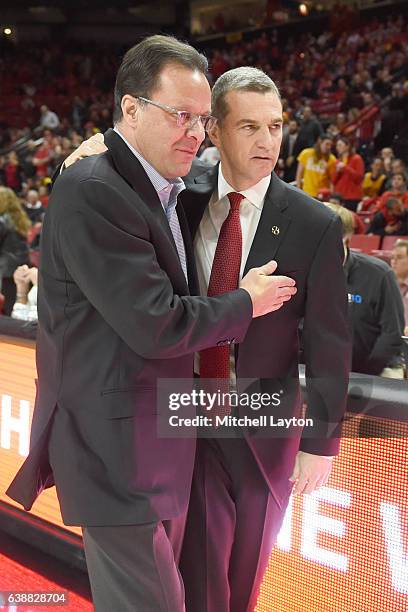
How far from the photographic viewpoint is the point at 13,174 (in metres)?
14.4

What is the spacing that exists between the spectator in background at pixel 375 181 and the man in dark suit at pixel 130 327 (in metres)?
8.44

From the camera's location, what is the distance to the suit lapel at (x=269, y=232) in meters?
1.82

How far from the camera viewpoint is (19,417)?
2961 millimetres

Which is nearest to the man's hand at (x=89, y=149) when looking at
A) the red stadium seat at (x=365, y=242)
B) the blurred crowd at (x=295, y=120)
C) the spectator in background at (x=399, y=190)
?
the blurred crowd at (x=295, y=120)

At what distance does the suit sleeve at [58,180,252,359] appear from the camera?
5.13 ft

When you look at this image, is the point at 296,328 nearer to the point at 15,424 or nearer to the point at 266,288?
the point at 266,288

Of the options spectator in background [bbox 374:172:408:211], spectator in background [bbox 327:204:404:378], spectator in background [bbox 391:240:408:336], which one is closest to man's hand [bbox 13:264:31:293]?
spectator in background [bbox 327:204:404:378]

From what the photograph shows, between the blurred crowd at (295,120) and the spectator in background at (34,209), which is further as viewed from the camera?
the spectator in background at (34,209)

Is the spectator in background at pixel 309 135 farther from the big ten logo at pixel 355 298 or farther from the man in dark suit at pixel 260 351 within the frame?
the man in dark suit at pixel 260 351

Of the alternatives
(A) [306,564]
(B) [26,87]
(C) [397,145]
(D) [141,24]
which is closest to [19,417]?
(A) [306,564]

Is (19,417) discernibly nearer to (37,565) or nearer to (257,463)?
(37,565)

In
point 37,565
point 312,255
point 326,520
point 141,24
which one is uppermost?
point 141,24

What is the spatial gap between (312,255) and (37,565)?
1.84 m

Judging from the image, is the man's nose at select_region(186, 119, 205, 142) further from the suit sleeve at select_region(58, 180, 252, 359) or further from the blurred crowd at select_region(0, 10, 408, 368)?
the blurred crowd at select_region(0, 10, 408, 368)
